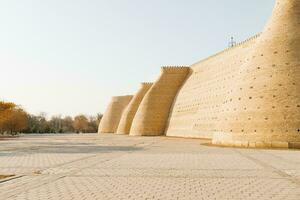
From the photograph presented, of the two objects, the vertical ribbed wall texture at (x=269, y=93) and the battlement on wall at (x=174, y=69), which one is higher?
the battlement on wall at (x=174, y=69)

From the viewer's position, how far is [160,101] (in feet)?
162

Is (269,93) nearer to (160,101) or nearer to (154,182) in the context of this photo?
(154,182)

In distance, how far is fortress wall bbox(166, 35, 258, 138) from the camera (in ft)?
110

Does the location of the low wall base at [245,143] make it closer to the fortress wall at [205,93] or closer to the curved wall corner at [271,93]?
the curved wall corner at [271,93]

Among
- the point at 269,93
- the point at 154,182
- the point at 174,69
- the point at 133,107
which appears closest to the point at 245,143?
the point at 269,93

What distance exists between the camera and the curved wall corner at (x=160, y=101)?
4891 cm

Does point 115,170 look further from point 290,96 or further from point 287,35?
point 287,35

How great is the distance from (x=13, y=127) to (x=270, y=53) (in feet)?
184

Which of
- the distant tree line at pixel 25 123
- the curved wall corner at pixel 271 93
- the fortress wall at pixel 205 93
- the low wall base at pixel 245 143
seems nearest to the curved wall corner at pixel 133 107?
the fortress wall at pixel 205 93

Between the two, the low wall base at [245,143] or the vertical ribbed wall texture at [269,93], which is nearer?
the low wall base at [245,143]

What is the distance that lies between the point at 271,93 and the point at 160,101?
2913cm

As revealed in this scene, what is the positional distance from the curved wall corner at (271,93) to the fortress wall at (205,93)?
643cm

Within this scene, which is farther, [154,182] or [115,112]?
[115,112]

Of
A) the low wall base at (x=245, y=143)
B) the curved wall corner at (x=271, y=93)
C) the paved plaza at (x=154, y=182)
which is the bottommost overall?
the paved plaza at (x=154, y=182)
